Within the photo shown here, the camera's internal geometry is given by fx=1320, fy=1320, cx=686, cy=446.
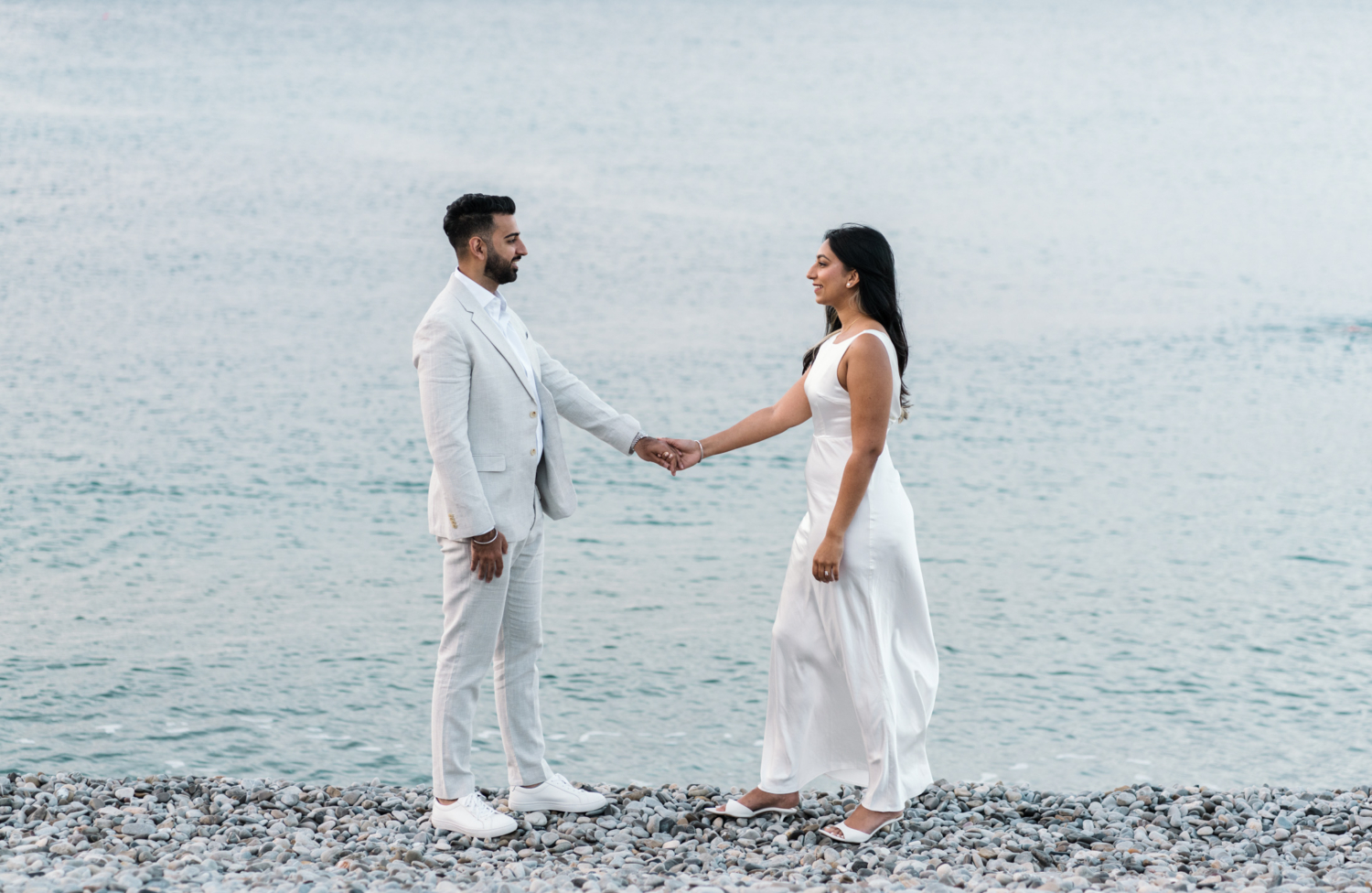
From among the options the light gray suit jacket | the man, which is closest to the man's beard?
the man

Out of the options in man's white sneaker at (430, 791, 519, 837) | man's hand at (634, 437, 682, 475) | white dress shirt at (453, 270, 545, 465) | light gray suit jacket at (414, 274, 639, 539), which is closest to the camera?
light gray suit jacket at (414, 274, 639, 539)

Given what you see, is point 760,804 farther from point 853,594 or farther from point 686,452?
point 686,452

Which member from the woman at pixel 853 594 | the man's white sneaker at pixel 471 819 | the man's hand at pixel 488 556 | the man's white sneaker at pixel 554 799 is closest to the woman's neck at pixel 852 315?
the woman at pixel 853 594

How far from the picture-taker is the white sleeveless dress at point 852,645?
4062mm

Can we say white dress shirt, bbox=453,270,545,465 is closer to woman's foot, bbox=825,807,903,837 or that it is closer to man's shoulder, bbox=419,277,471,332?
man's shoulder, bbox=419,277,471,332

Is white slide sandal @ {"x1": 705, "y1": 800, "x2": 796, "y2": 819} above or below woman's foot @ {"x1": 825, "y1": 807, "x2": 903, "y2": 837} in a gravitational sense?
below

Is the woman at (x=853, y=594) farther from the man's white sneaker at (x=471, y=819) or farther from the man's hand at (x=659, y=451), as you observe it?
the man's white sneaker at (x=471, y=819)

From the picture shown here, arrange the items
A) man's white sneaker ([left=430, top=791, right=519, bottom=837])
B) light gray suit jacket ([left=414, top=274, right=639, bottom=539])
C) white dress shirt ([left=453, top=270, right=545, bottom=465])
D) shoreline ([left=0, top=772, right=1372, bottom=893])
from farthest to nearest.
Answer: man's white sneaker ([left=430, top=791, right=519, bottom=837]), white dress shirt ([left=453, top=270, right=545, bottom=465]), light gray suit jacket ([left=414, top=274, right=639, bottom=539]), shoreline ([left=0, top=772, right=1372, bottom=893])

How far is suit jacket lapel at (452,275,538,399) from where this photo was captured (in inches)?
155

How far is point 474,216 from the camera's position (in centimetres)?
396

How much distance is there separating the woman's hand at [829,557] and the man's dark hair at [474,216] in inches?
54.5

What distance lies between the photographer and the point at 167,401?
70.6ft

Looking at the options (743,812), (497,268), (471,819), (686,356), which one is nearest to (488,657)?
(471,819)

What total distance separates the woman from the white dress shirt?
0.80 metres
